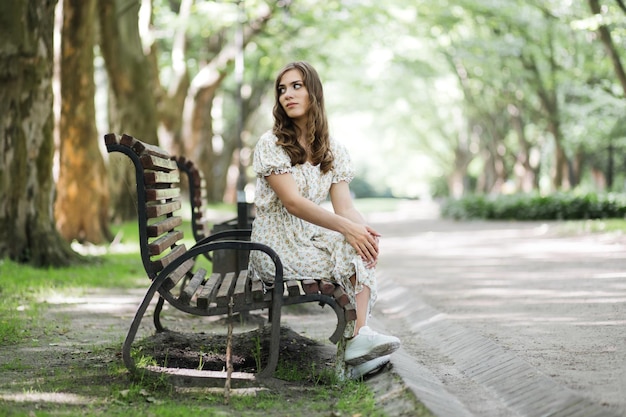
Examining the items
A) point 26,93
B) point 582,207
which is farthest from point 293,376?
point 582,207

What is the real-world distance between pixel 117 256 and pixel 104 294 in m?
3.31

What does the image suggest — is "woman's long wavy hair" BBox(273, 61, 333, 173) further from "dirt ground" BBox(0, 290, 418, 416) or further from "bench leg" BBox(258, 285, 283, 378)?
"dirt ground" BBox(0, 290, 418, 416)

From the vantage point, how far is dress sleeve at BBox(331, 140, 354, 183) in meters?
5.14

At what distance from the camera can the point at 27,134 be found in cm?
931

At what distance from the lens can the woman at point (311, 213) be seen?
15.2ft

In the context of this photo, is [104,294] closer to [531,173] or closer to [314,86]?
[314,86]

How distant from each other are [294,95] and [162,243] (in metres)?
1.18

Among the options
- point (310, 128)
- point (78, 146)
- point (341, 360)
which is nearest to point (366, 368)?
point (341, 360)

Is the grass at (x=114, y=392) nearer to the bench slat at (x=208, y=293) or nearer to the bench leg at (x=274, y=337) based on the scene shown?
the bench leg at (x=274, y=337)

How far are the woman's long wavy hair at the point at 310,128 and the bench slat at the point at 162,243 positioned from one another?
86 cm

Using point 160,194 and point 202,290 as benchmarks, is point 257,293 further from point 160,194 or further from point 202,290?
point 160,194

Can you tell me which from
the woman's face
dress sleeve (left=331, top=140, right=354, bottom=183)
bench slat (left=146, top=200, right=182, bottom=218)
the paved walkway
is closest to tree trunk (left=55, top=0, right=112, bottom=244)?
the paved walkway

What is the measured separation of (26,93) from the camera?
363 inches

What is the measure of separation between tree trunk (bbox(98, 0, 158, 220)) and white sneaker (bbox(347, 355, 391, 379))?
11375 mm
